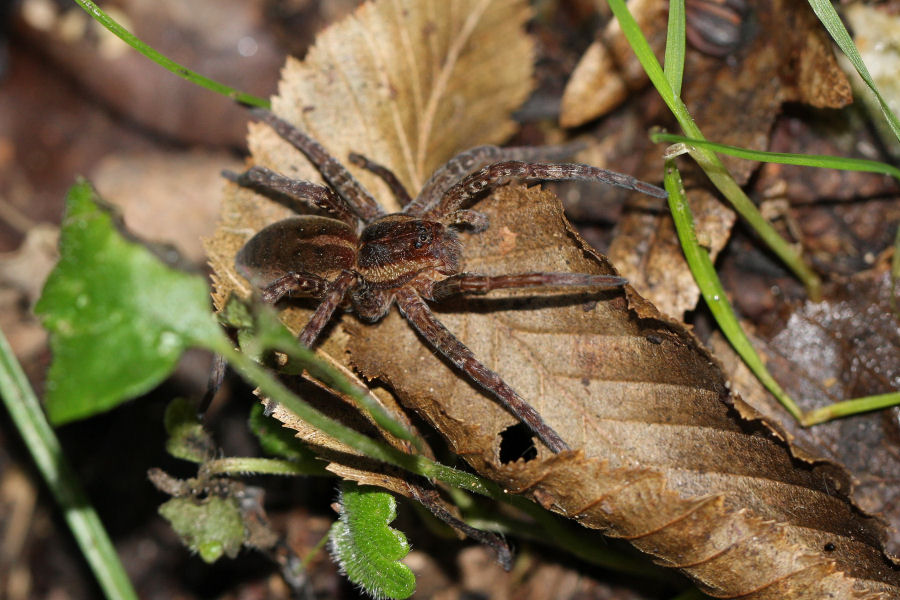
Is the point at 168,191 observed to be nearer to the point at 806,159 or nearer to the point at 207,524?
the point at 207,524

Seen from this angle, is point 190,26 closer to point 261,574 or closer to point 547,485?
point 261,574

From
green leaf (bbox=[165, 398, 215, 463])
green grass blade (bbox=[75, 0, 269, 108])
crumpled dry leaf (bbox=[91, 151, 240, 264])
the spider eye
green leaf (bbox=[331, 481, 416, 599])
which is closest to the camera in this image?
green leaf (bbox=[331, 481, 416, 599])

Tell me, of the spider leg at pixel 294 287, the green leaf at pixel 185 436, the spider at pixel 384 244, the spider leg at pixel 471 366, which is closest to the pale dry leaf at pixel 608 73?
the spider at pixel 384 244

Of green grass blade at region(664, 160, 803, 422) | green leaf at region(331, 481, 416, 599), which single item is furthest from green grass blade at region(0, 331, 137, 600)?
green grass blade at region(664, 160, 803, 422)

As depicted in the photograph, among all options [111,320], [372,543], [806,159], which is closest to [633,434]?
[372,543]

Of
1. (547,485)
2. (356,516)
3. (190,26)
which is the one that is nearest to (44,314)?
(356,516)

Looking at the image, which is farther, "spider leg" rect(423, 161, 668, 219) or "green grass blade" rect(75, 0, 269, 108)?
"spider leg" rect(423, 161, 668, 219)

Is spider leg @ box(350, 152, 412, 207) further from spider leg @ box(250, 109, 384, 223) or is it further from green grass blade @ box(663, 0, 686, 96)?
green grass blade @ box(663, 0, 686, 96)
